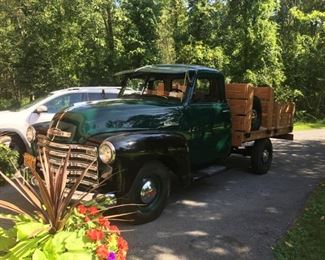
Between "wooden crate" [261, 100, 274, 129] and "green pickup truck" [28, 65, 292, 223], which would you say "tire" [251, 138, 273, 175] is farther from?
"green pickup truck" [28, 65, 292, 223]

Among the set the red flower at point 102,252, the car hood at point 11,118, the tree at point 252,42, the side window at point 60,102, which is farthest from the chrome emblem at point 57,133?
the tree at point 252,42

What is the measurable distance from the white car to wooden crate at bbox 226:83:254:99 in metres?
3.11

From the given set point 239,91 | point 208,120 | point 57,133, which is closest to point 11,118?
point 57,133

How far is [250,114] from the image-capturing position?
28.2 feet

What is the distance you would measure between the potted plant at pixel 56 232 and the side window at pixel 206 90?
14.2ft

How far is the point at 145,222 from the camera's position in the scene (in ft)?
20.6

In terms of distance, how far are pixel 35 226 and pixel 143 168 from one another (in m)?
3.04

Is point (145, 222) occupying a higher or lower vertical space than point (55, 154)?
lower

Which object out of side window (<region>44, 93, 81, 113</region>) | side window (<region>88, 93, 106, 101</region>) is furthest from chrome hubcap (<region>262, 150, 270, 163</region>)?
side window (<region>44, 93, 81, 113</region>)

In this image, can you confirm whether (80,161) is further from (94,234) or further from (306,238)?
(306,238)

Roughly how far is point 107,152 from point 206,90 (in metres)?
2.90

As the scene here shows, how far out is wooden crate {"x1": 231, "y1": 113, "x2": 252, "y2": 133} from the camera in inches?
336

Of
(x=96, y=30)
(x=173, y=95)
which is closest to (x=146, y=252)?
(x=173, y=95)

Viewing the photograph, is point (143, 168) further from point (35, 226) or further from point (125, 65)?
point (125, 65)
